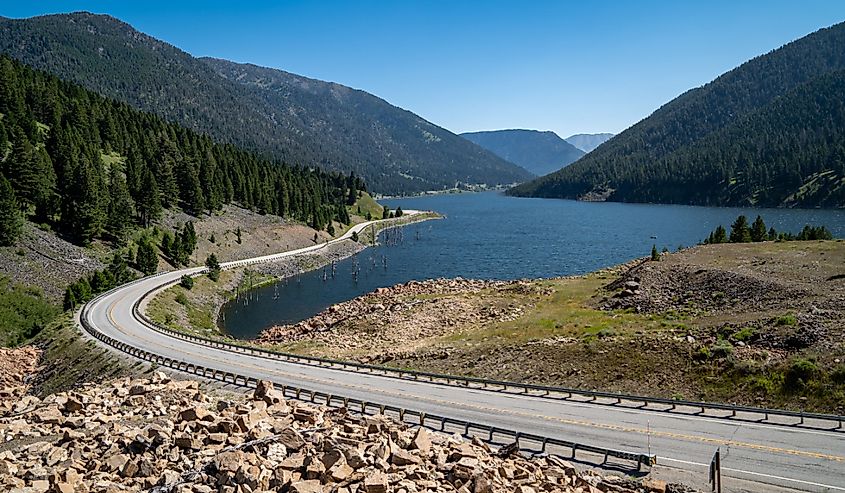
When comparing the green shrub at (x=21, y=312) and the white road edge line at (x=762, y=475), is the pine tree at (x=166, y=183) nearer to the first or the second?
the green shrub at (x=21, y=312)

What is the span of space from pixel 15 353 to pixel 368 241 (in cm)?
11099

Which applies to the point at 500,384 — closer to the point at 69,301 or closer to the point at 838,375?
the point at 838,375

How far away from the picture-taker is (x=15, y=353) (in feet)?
157

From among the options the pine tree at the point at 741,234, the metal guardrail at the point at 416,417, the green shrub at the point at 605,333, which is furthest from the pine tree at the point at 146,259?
the pine tree at the point at 741,234

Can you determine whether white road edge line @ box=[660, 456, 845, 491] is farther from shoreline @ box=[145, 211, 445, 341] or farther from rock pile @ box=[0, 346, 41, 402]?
shoreline @ box=[145, 211, 445, 341]

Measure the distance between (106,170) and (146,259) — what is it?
33.8 meters

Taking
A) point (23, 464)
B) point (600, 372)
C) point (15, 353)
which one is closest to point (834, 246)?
point (600, 372)

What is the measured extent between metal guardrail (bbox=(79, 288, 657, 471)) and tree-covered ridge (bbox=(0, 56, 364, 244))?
152ft

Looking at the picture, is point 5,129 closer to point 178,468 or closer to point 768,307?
point 178,468

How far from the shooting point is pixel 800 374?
2852 centimetres

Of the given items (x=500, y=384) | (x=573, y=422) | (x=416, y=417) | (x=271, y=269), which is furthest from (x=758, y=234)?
(x=271, y=269)

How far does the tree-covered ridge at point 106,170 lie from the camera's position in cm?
7956

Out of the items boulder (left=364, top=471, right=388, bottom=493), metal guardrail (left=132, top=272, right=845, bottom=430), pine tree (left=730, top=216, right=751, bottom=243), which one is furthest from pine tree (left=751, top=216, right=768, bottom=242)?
boulder (left=364, top=471, right=388, bottom=493)

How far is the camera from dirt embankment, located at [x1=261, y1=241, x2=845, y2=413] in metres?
30.5
